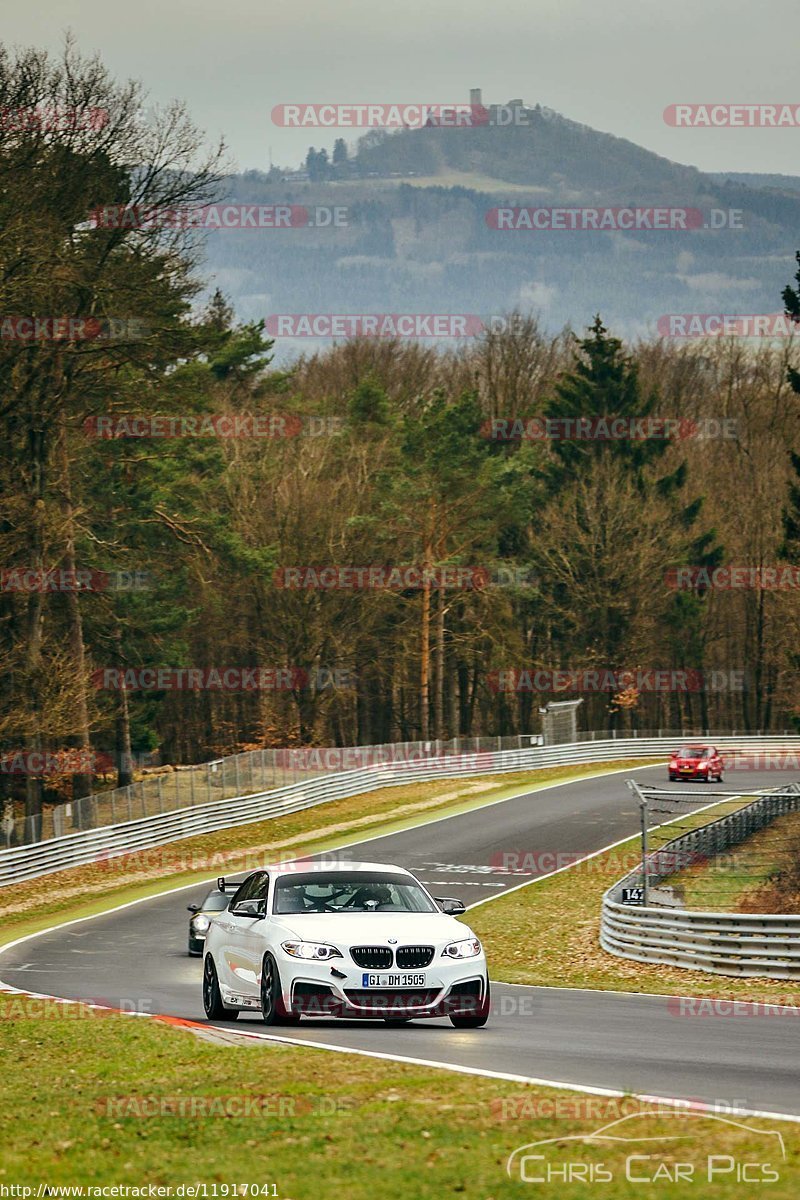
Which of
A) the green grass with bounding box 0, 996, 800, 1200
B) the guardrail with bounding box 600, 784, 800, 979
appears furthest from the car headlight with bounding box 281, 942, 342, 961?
the guardrail with bounding box 600, 784, 800, 979

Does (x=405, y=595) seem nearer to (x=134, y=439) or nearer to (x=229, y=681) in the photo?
(x=229, y=681)

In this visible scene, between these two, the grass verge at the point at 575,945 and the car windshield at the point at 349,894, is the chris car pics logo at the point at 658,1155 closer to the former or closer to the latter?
the car windshield at the point at 349,894

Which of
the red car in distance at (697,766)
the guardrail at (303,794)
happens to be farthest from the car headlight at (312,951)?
the red car in distance at (697,766)

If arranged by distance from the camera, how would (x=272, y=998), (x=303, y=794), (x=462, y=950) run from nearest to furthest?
1. (x=462, y=950)
2. (x=272, y=998)
3. (x=303, y=794)

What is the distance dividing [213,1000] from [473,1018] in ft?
8.86

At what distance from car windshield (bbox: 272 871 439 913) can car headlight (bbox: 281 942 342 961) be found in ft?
2.76

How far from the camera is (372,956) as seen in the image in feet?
45.9

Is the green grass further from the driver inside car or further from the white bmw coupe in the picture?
the driver inside car

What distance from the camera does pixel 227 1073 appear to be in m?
11.2

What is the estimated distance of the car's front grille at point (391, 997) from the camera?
1403 centimetres

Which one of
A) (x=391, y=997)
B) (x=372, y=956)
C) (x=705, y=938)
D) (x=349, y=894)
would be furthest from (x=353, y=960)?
(x=705, y=938)

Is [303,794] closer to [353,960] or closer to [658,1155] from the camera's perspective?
[353,960]

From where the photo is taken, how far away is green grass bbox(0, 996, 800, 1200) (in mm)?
7645

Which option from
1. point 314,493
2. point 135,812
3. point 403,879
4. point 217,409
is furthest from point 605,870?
point 217,409
